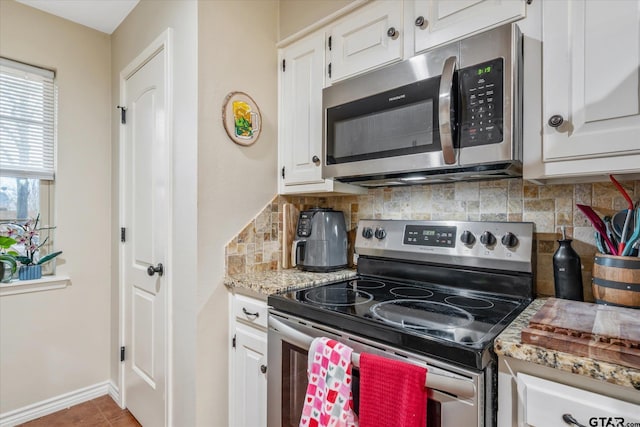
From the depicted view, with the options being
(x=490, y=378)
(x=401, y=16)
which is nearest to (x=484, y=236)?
(x=490, y=378)

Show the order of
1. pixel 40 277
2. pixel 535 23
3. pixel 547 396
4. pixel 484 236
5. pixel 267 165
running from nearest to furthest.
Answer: pixel 547 396 → pixel 535 23 → pixel 484 236 → pixel 267 165 → pixel 40 277

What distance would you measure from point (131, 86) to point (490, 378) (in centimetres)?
246

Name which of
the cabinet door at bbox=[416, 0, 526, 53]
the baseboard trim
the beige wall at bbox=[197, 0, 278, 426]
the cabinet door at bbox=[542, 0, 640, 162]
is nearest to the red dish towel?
the cabinet door at bbox=[542, 0, 640, 162]

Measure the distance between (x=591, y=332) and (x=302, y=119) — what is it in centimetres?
145

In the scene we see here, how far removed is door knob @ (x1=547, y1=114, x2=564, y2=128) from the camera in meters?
0.99

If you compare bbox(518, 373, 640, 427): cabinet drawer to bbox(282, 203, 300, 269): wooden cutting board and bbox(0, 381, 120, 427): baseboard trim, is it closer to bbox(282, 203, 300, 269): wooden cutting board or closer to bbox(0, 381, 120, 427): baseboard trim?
bbox(282, 203, 300, 269): wooden cutting board

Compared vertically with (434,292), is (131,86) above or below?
above

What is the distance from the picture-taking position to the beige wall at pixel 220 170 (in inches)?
61.6

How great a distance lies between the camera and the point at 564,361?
72 cm

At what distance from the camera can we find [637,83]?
34.0 inches

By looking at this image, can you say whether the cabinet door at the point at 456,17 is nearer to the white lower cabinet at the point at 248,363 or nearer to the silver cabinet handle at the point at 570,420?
the silver cabinet handle at the point at 570,420

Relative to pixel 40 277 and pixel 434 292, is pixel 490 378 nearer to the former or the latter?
pixel 434 292

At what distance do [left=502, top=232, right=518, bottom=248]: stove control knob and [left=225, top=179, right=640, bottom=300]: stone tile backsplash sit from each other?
0.34ft

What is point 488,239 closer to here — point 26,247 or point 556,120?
point 556,120
